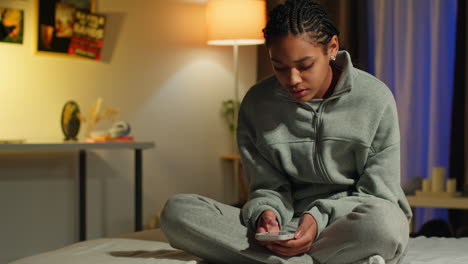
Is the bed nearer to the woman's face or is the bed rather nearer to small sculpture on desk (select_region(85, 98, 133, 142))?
the woman's face

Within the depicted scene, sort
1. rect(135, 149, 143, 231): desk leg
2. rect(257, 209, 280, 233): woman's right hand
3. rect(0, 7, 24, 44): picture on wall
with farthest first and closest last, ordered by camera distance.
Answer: rect(135, 149, 143, 231): desk leg → rect(0, 7, 24, 44): picture on wall → rect(257, 209, 280, 233): woman's right hand

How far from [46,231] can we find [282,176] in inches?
77.1

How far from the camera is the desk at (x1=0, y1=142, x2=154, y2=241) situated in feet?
9.09

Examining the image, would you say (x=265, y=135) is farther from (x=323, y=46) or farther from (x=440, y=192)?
(x=440, y=192)

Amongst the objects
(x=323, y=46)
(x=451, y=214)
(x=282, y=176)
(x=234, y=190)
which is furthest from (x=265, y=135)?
(x=234, y=190)

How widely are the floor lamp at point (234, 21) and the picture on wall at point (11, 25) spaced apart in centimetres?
103

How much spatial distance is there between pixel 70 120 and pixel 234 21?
1.05 metres

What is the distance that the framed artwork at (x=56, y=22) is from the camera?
324cm

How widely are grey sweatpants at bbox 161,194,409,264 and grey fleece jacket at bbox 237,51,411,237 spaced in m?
0.06

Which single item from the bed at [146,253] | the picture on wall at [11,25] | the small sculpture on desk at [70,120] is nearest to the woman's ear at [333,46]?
the bed at [146,253]

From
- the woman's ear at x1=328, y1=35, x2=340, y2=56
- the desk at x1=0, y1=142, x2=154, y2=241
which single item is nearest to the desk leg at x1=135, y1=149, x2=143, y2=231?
the desk at x1=0, y1=142, x2=154, y2=241

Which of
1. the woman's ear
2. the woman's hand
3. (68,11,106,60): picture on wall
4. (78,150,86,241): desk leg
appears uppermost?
(68,11,106,60): picture on wall

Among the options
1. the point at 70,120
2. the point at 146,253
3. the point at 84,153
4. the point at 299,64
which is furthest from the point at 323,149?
the point at 84,153

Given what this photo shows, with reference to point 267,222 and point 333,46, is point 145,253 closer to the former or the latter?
point 267,222
